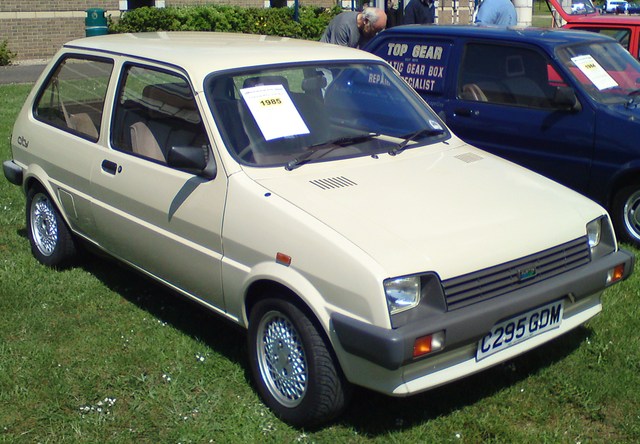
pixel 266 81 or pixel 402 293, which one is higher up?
pixel 266 81

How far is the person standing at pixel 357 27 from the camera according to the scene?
9656 mm

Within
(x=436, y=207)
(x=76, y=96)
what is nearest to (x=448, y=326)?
(x=436, y=207)

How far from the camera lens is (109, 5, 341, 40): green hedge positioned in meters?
21.5

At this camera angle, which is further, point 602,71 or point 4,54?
point 4,54

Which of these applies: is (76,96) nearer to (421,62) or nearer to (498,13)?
(421,62)

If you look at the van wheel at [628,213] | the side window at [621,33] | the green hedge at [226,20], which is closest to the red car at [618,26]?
the side window at [621,33]

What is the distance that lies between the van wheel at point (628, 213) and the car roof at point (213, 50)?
2436 millimetres

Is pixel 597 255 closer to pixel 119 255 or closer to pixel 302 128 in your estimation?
pixel 302 128

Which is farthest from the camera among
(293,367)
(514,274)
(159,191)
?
(159,191)

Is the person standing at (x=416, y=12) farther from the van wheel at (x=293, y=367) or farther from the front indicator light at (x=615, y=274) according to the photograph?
the van wheel at (x=293, y=367)

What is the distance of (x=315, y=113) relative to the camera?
4723 mm

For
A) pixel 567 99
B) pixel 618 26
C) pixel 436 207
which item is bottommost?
pixel 436 207

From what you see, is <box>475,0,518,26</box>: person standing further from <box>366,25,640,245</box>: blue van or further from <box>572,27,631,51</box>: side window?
<box>366,25,640,245</box>: blue van

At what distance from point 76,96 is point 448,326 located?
3338 millimetres
